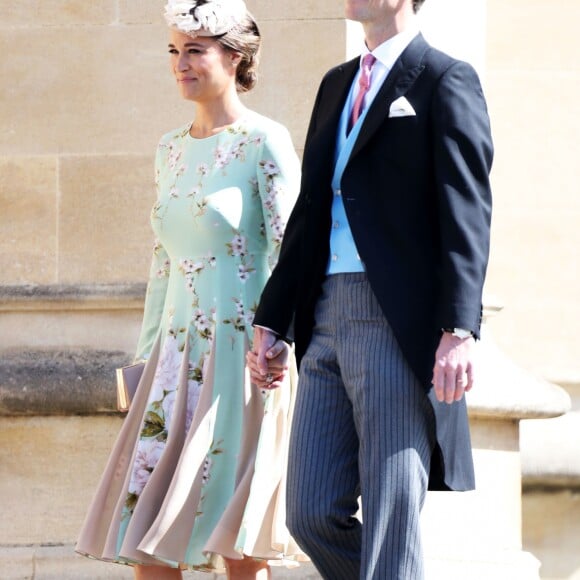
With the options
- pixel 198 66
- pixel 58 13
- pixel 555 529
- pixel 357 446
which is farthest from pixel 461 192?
pixel 555 529

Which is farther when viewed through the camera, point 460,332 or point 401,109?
point 401,109

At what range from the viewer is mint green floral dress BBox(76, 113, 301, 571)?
15.3ft

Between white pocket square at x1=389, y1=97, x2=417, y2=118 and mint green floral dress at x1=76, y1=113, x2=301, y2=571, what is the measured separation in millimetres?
861

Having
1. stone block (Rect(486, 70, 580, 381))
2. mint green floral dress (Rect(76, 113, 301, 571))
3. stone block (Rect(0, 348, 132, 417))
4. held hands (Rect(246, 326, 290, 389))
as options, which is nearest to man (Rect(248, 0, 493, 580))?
held hands (Rect(246, 326, 290, 389))

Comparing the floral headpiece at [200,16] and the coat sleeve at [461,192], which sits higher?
the floral headpiece at [200,16]

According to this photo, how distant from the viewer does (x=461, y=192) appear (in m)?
3.85

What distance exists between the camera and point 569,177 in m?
7.43

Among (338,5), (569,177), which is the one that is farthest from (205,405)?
(569,177)

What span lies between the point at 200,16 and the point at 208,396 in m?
1.01

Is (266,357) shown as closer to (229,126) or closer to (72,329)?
(229,126)

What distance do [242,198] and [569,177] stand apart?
291 cm

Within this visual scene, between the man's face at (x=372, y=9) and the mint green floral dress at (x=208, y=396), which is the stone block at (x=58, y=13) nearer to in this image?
the mint green floral dress at (x=208, y=396)

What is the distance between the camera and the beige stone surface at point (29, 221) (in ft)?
19.4

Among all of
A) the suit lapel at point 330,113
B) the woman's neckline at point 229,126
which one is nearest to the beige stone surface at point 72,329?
the woman's neckline at point 229,126
